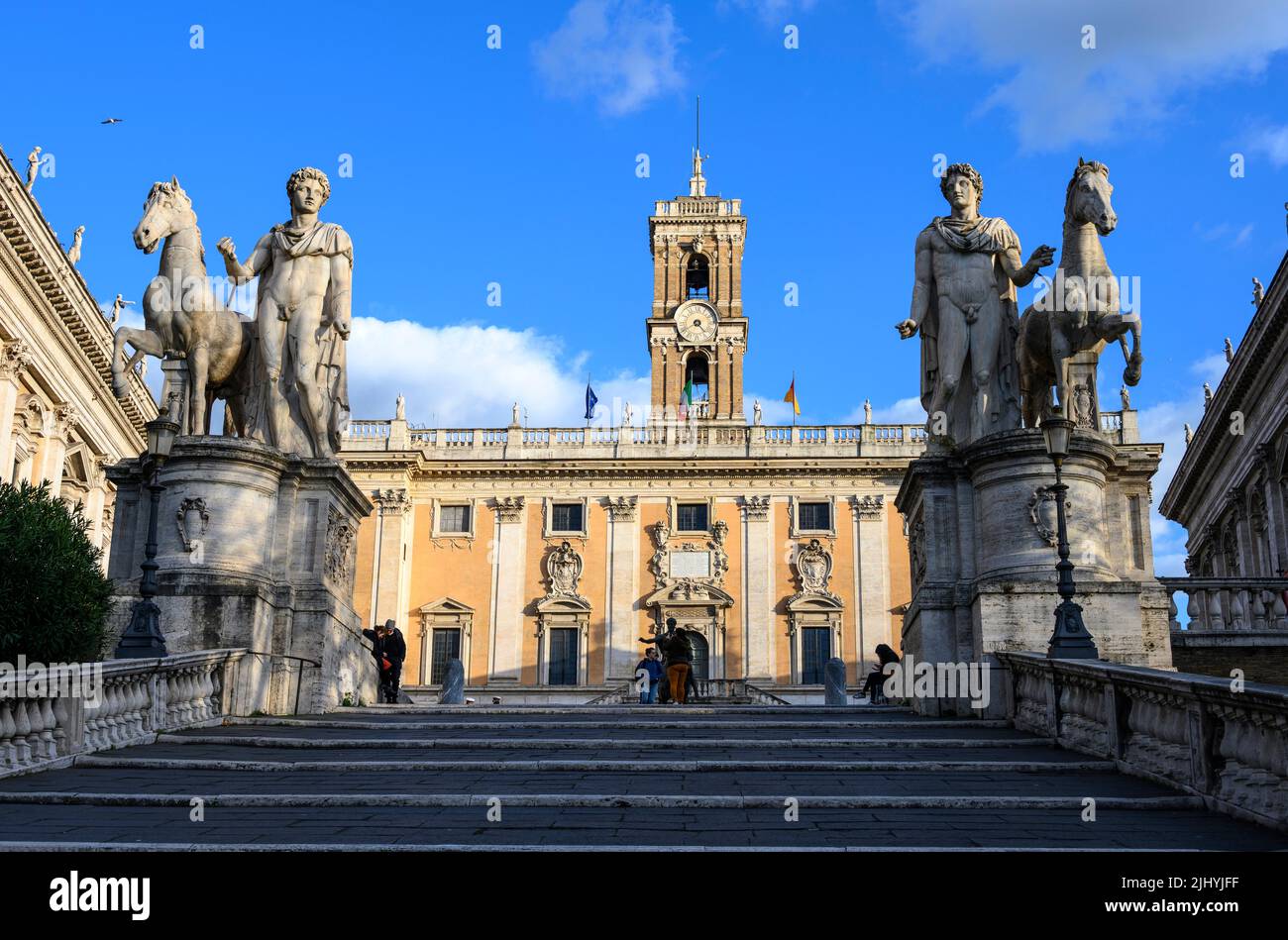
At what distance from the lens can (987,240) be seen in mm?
15695

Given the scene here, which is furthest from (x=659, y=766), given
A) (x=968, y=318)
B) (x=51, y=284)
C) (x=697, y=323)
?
(x=697, y=323)

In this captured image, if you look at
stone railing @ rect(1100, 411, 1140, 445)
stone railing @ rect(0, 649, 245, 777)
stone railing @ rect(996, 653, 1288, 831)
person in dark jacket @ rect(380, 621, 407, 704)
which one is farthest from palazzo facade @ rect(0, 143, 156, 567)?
stone railing @ rect(1100, 411, 1140, 445)

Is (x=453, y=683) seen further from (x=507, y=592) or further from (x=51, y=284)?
(x=507, y=592)

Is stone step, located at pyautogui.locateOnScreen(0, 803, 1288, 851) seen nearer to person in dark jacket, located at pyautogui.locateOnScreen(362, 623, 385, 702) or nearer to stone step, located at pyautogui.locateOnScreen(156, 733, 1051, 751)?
stone step, located at pyautogui.locateOnScreen(156, 733, 1051, 751)

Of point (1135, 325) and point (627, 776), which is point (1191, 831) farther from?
point (1135, 325)

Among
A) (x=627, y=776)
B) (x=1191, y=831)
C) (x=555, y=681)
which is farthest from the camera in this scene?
(x=555, y=681)

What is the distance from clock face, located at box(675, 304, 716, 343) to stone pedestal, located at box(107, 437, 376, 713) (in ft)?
160

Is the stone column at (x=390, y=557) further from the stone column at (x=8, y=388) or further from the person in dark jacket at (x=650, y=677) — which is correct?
the person in dark jacket at (x=650, y=677)

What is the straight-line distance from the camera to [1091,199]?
14750mm

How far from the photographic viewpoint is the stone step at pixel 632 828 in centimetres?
651

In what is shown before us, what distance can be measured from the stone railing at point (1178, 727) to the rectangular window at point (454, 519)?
141 feet

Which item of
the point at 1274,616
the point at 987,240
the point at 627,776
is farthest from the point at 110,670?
the point at 1274,616

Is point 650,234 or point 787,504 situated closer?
point 787,504
